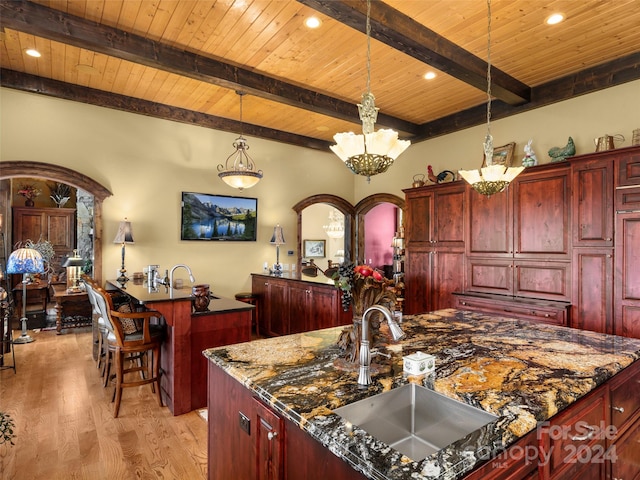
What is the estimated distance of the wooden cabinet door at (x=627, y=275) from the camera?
325 cm

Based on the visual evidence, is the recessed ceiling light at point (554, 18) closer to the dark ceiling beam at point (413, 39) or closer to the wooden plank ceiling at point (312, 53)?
the wooden plank ceiling at point (312, 53)

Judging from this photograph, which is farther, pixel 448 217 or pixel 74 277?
pixel 74 277

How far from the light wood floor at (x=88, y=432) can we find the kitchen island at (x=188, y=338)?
17cm

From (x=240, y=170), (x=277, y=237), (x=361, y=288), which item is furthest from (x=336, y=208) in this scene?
(x=361, y=288)

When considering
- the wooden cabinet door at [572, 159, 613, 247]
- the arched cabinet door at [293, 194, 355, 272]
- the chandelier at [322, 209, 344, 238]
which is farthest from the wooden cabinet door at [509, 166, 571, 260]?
the chandelier at [322, 209, 344, 238]

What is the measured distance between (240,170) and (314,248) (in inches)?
189

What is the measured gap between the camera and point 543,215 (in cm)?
404

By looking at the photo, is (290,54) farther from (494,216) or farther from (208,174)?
(494,216)

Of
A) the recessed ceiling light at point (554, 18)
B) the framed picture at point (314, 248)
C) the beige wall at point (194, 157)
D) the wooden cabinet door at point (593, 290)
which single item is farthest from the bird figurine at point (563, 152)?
the framed picture at point (314, 248)

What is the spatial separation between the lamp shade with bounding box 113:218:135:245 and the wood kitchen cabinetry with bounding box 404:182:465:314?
4023mm

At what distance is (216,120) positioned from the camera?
19.1 ft

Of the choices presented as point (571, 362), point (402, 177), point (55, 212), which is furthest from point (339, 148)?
point (55, 212)

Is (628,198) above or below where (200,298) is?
above

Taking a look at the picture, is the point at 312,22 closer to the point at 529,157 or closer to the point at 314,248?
the point at 529,157
